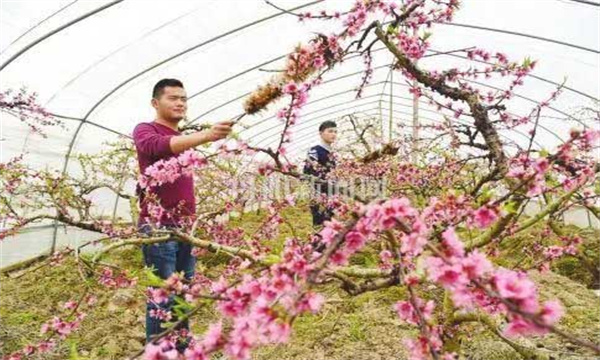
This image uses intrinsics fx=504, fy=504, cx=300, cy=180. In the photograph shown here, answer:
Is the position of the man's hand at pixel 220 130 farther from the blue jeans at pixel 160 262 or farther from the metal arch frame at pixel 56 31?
the metal arch frame at pixel 56 31

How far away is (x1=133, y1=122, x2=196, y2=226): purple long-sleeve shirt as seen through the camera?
3.04 meters

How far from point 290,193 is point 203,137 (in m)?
4.09

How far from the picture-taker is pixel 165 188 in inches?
133

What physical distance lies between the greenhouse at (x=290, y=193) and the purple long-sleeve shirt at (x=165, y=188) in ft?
0.06

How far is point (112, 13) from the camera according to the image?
566cm

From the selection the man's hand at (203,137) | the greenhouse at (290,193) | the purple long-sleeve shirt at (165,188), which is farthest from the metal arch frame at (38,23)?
the man's hand at (203,137)

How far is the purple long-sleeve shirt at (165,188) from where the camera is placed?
3035mm

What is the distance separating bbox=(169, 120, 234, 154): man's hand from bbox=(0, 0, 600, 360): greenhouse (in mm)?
13

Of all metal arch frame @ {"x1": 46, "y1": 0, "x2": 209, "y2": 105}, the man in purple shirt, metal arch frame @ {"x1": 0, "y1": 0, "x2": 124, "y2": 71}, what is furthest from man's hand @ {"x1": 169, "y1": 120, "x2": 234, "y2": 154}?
metal arch frame @ {"x1": 46, "y1": 0, "x2": 209, "y2": 105}

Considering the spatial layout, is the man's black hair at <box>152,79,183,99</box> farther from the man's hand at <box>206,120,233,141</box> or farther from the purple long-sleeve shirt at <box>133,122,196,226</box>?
the man's hand at <box>206,120,233,141</box>

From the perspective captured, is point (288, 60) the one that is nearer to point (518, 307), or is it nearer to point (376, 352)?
point (518, 307)

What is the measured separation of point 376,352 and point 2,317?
3441mm

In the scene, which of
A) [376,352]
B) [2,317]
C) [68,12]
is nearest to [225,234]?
[376,352]

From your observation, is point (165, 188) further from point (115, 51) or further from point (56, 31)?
point (115, 51)
